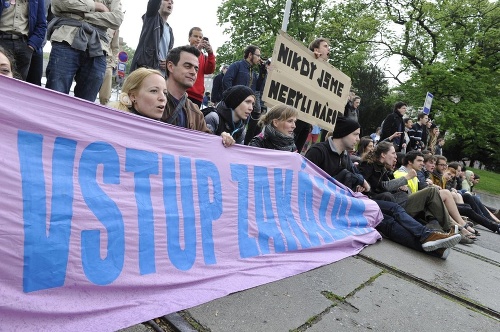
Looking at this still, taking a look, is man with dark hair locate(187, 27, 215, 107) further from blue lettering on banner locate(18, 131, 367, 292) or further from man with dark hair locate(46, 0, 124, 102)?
blue lettering on banner locate(18, 131, 367, 292)

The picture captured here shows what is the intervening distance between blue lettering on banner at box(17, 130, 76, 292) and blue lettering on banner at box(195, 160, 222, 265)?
78 cm

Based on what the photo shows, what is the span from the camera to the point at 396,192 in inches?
179

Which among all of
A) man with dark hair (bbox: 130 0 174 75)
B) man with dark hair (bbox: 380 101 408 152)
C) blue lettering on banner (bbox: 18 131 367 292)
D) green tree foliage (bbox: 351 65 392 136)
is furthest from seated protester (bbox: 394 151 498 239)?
green tree foliage (bbox: 351 65 392 136)

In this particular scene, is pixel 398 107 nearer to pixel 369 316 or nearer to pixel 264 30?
pixel 369 316

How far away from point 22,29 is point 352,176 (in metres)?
3.35

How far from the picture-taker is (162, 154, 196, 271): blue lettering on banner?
2004 millimetres

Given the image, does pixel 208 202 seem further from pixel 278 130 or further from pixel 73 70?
pixel 73 70

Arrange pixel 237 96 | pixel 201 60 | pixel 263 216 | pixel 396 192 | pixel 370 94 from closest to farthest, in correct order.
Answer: pixel 263 216
pixel 237 96
pixel 396 192
pixel 201 60
pixel 370 94

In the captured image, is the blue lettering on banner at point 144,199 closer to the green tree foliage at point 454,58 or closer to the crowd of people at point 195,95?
the crowd of people at point 195,95

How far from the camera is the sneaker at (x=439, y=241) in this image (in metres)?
3.39

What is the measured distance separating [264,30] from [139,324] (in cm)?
2709

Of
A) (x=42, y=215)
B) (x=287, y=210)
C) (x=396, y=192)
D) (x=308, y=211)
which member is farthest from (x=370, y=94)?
(x=42, y=215)

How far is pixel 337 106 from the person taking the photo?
464 cm

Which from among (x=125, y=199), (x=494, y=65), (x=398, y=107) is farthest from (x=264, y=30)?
(x=125, y=199)
